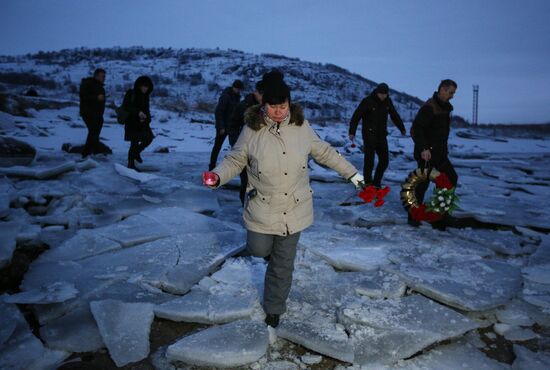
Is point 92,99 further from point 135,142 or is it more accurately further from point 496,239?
point 496,239

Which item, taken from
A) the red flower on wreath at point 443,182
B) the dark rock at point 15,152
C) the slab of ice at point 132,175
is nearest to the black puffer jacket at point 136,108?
the slab of ice at point 132,175

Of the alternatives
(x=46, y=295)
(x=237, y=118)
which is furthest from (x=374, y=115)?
(x=46, y=295)

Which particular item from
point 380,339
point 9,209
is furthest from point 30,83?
point 380,339

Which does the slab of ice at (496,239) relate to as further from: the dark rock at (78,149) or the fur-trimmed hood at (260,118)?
the dark rock at (78,149)

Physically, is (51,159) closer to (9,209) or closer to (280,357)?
(9,209)

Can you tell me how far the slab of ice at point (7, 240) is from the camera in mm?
3309

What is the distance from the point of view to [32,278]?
3285 mm

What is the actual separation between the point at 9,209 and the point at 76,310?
2.49m

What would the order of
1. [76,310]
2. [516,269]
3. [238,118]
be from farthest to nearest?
[238,118]
[516,269]
[76,310]

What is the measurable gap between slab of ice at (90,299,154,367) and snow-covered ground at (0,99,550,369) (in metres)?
0.01

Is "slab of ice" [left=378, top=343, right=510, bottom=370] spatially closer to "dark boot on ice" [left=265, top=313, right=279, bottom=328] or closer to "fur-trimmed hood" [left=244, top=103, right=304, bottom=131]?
"dark boot on ice" [left=265, top=313, right=279, bottom=328]

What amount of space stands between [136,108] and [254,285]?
16.7 ft

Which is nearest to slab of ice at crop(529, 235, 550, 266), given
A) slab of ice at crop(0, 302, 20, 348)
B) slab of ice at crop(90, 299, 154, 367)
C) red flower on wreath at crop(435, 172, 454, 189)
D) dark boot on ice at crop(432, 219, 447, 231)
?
dark boot on ice at crop(432, 219, 447, 231)

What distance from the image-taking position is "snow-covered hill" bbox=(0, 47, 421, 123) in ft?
108
